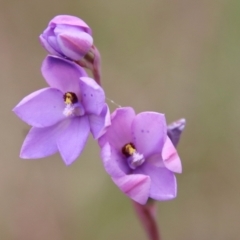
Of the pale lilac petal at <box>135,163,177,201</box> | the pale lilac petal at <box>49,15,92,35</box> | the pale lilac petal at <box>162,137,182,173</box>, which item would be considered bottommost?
the pale lilac petal at <box>135,163,177,201</box>

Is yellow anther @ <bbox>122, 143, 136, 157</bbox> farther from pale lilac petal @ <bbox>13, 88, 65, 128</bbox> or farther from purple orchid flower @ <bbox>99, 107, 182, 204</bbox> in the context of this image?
pale lilac petal @ <bbox>13, 88, 65, 128</bbox>

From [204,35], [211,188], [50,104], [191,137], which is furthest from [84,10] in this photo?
[50,104]

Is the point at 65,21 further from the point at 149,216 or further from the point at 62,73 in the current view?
the point at 149,216

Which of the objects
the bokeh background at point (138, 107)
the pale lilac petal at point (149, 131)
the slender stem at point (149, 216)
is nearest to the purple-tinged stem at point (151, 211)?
the slender stem at point (149, 216)

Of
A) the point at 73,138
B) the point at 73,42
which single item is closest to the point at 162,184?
the point at 73,138

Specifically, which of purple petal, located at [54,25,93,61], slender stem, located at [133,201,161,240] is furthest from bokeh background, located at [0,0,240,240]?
purple petal, located at [54,25,93,61]

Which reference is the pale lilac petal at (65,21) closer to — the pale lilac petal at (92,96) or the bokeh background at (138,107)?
the pale lilac petal at (92,96)

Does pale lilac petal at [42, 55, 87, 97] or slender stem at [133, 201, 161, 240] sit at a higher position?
pale lilac petal at [42, 55, 87, 97]
